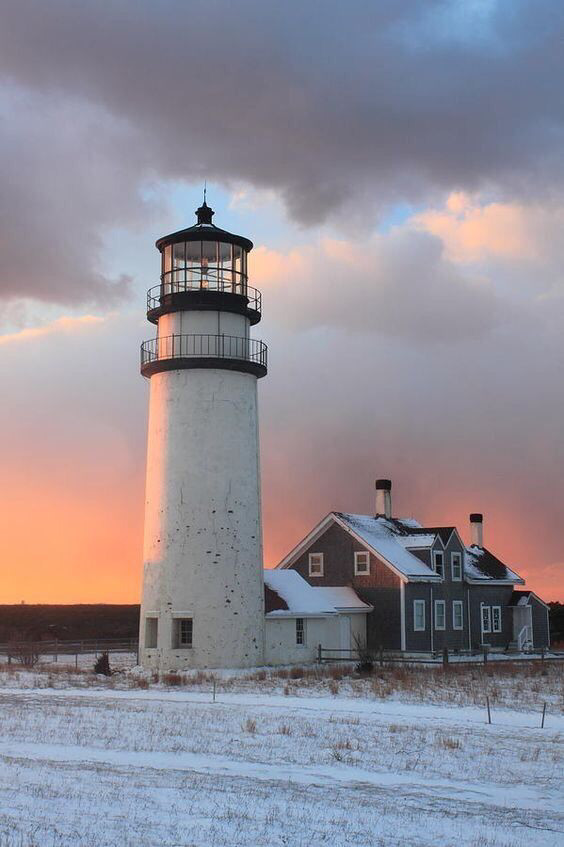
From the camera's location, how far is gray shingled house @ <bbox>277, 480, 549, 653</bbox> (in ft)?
148

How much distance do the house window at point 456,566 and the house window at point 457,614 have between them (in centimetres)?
108

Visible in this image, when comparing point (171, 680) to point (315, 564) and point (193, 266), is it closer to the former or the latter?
point (193, 266)

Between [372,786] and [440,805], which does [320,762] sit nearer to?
[372,786]

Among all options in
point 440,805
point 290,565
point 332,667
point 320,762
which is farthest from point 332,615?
point 440,805

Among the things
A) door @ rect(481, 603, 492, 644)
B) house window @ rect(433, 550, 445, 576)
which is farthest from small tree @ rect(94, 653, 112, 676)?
door @ rect(481, 603, 492, 644)

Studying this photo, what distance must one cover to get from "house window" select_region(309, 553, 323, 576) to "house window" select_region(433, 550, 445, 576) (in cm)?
504

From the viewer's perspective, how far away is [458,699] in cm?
2706

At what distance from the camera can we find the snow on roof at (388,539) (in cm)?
4556

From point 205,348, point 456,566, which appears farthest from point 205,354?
point 456,566

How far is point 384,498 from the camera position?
169 feet

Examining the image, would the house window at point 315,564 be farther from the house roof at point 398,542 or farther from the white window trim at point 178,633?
the white window trim at point 178,633

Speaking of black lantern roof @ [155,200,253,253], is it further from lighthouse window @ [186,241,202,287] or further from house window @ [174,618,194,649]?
house window @ [174,618,194,649]

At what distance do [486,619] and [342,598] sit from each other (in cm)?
983

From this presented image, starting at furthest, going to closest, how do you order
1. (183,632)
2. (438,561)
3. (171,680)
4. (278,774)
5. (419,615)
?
(438,561), (419,615), (183,632), (171,680), (278,774)
